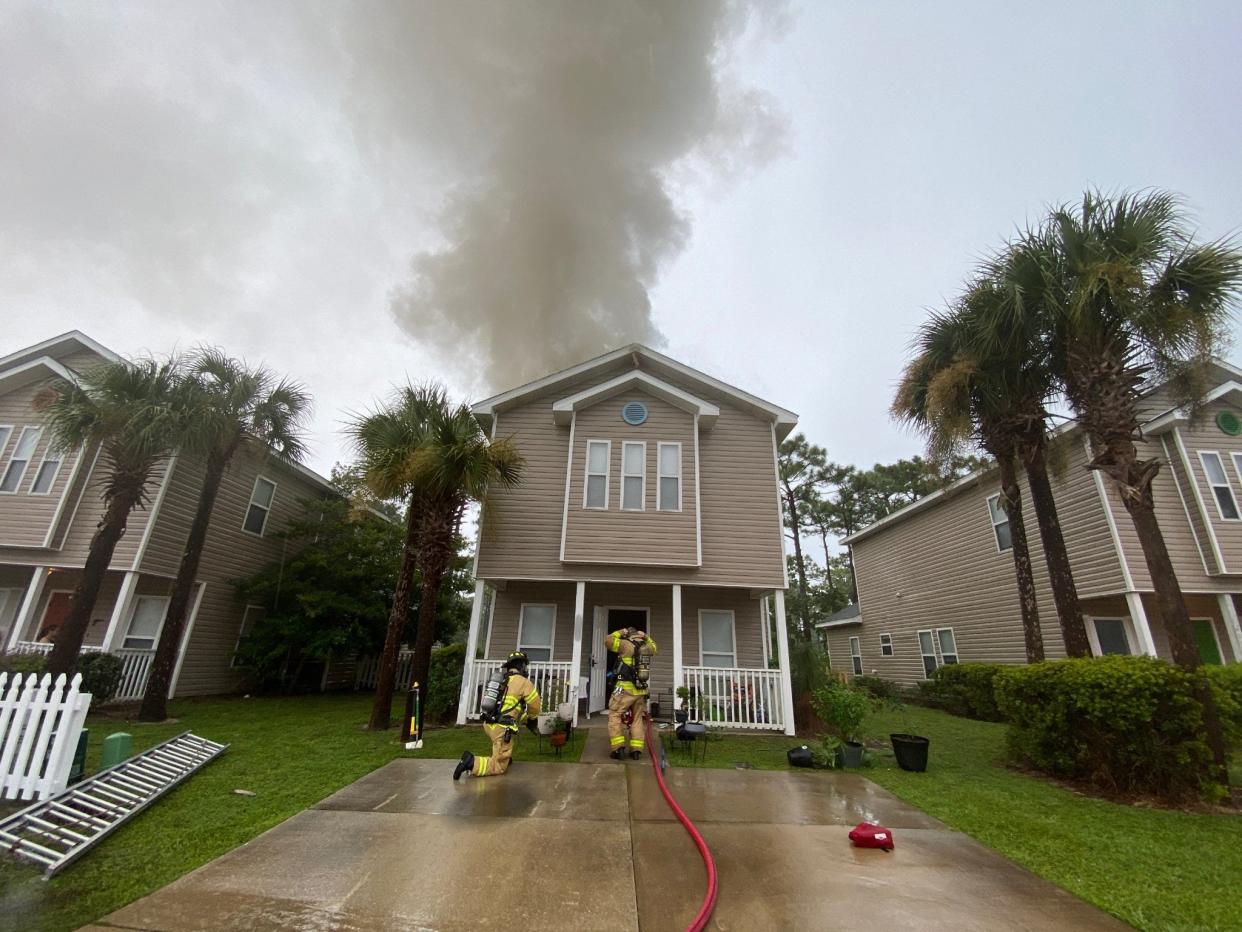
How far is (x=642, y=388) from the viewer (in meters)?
12.3

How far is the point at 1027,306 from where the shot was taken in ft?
28.0

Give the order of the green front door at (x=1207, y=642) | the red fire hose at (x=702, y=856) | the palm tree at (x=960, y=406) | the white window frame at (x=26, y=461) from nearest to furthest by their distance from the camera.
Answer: the red fire hose at (x=702, y=856), the palm tree at (x=960, y=406), the white window frame at (x=26, y=461), the green front door at (x=1207, y=642)

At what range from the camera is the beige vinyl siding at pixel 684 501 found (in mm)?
10891

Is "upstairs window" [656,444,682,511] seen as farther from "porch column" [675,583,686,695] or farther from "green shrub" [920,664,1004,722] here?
"green shrub" [920,664,1004,722]

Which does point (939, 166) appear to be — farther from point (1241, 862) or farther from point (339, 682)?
point (339, 682)

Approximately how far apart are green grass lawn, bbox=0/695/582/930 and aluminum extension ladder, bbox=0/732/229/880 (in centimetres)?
9

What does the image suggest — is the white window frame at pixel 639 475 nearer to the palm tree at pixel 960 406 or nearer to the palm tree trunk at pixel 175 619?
the palm tree at pixel 960 406

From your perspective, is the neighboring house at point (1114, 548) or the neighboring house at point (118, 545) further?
the neighboring house at point (118, 545)

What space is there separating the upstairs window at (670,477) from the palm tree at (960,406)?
4945 mm

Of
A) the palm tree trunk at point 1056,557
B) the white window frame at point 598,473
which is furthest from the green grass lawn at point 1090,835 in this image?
the white window frame at point 598,473

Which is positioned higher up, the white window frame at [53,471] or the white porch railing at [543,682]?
the white window frame at [53,471]

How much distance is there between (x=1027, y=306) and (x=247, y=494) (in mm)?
20051

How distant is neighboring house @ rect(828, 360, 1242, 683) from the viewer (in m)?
11.7

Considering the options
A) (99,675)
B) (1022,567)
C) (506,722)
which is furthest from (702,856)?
(99,675)
